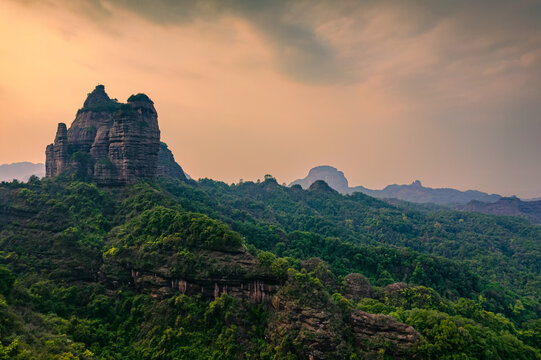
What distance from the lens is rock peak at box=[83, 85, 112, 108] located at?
76.6 m

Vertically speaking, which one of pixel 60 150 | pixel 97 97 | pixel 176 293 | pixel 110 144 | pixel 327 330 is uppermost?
pixel 97 97

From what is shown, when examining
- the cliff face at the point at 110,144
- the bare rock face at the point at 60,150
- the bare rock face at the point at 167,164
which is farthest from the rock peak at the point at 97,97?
the bare rock face at the point at 167,164

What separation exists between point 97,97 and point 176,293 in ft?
220

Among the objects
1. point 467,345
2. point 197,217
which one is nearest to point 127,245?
point 197,217

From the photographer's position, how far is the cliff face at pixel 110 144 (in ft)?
203

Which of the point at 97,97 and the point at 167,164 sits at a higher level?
the point at 97,97

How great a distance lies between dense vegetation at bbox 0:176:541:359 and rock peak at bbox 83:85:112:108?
87.4 ft

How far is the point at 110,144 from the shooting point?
64.1 meters

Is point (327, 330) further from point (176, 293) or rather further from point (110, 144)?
point (110, 144)

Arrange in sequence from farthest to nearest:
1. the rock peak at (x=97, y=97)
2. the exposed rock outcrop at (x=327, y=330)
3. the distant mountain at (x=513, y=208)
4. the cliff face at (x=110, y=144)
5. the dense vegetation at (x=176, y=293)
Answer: the distant mountain at (x=513, y=208), the rock peak at (x=97, y=97), the cliff face at (x=110, y=144), the dense vegetation at (x=176, y=293), the exposed rock outcrop at (x=327, y=330)

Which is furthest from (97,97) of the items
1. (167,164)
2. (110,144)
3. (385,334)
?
(385,334)

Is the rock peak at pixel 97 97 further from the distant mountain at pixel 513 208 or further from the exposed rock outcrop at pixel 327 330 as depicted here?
the distant mountain at pixel 513 208

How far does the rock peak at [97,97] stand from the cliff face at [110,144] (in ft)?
5.58

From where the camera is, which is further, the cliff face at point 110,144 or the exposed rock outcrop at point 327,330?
the cliff face at point 110,144
